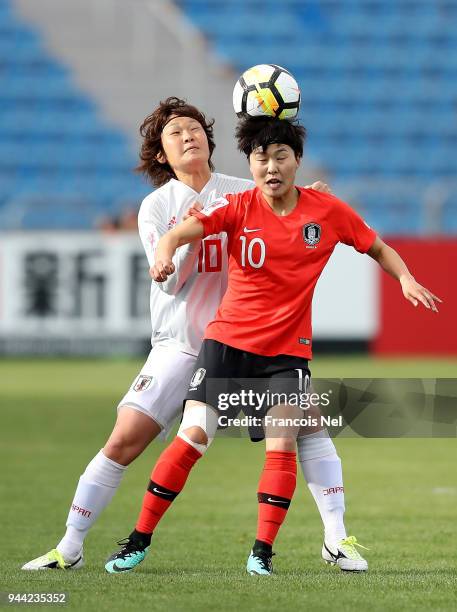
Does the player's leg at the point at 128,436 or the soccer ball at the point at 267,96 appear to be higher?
the soccer ball at the point at 267,96

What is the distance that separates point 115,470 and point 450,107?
18937 mm

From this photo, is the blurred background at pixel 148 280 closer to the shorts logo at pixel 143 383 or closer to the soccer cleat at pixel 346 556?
the soccer cleat at pixel 346 556

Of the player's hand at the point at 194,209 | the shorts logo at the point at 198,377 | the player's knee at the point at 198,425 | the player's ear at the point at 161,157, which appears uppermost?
the player's ear at the point at 161,157

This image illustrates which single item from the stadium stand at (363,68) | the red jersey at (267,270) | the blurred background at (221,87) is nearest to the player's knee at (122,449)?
the red jersey at (267,270)

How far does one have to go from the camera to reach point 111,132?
23.3 m

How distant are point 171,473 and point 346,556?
803mm

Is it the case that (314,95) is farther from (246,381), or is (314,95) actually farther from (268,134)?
(246,381)

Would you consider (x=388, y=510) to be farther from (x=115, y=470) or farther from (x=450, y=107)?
(x=450, y=107)

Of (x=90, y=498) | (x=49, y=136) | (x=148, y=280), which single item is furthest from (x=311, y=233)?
(x=49, y=136)

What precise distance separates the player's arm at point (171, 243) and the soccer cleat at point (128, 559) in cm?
109

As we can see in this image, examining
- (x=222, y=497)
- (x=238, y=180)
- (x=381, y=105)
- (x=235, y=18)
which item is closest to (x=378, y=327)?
(x=381, y=105)

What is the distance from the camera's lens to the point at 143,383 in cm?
548

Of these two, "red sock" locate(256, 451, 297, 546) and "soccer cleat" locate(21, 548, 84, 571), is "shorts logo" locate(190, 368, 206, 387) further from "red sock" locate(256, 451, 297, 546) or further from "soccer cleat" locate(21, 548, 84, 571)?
"soccer cleat" locate(21, 548, 84, 571)

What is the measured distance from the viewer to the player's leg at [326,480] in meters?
5.50
